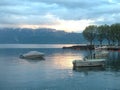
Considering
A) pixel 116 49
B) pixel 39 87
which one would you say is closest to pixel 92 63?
pixel 39 87

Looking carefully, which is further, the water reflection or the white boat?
the water reflection

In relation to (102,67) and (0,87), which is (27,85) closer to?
(0,87)

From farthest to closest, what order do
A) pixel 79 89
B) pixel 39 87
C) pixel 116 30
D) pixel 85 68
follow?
pixel 116 30 → pixel 85 68 → pixel 39 87 → pixel 79 89

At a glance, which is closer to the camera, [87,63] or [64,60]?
[87,63]

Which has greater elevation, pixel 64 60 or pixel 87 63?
pixel 87 63

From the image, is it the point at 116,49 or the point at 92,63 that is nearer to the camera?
the point at 92,63

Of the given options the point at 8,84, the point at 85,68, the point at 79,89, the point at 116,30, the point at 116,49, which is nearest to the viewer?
the point at 79,89

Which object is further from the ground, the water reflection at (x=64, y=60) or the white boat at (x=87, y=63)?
the white boat at (x=87, y=63)

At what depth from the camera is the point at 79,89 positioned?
44.1m

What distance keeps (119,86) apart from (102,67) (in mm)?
30665

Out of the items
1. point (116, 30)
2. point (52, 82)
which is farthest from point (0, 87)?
point (116, 30)

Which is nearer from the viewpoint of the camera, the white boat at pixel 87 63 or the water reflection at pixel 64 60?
the white boat at pixel 87 63

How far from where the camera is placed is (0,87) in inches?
1886

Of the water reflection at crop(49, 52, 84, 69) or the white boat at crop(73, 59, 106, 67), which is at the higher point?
the white boat at crop(73, 59, 106, 67)
